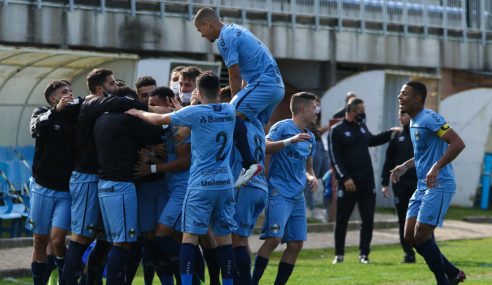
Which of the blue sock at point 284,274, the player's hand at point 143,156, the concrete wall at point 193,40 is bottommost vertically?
the blue sock at point 284,274

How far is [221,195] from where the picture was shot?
6.08 meters

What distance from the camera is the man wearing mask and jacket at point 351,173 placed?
10.2 meters

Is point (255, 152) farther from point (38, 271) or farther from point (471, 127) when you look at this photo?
point (471, 127)

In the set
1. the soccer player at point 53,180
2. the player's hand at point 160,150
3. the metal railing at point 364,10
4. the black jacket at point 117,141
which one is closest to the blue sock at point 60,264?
the soccer player at point 53,180

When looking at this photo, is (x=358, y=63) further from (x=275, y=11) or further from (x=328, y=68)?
(x=275, y=11)

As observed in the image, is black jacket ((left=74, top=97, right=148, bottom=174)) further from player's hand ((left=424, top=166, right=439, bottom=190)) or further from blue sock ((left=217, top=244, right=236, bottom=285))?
player's hand ((left=424, top=166, right=439, bottom=190))

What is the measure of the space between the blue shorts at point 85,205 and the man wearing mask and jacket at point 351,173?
4.58m

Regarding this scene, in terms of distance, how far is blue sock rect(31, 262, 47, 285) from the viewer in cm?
697

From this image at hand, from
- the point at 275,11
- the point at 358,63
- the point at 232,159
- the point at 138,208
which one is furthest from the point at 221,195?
the point at 358,63

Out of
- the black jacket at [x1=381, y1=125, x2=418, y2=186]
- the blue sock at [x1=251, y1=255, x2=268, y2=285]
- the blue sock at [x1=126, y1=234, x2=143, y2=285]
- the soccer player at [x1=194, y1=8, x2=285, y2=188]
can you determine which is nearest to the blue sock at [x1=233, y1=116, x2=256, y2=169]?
the soccer player at [x1=194, y1=8, x2=285, y2=188]

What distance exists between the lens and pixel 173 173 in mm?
6781

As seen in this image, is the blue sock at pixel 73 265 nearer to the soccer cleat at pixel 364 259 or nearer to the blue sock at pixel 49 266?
the blue sock at pixel 49 266

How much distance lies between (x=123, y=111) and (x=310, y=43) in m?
11.6

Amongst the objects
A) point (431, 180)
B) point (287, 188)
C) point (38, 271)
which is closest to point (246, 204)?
point (287, 188)
